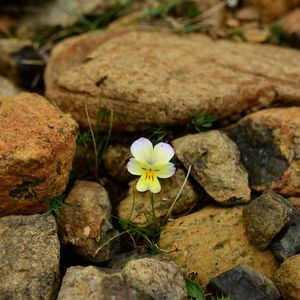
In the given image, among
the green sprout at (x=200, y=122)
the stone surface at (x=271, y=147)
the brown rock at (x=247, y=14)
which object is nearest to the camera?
the stone surface at (x=271, y=147)

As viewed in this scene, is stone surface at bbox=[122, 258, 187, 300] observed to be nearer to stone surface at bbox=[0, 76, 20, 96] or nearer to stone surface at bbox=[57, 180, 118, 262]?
stone surface at bbox=[57, 180, 118, 262]

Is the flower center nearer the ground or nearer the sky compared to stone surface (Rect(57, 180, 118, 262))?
nearer the sky

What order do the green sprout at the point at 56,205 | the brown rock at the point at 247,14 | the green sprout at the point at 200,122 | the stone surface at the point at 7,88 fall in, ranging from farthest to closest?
1. the brown rock at the point at 247,14
2. the stone surface at the point at 7,88
3. the green sprout at the point at 200,122
4. the green sprout at the point at 56,205

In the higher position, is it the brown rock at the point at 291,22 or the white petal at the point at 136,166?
the brown rock at the point at 291,22

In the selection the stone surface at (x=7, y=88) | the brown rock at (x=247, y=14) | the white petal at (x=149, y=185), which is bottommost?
the stone surface at (x=7, y=88)

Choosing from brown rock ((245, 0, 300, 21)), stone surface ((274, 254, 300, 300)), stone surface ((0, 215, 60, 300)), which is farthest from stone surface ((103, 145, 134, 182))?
brown rock ((245, 0, 300, 21))

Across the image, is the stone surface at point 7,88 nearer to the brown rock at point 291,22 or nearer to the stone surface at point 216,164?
the stone surface at point 216,164

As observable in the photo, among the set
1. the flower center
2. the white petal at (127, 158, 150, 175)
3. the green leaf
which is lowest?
the green leaf

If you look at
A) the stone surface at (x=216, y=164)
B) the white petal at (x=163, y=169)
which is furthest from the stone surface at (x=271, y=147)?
the white petal at (x=163, y=169)

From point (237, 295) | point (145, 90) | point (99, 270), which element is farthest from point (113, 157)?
point (237, 295)
